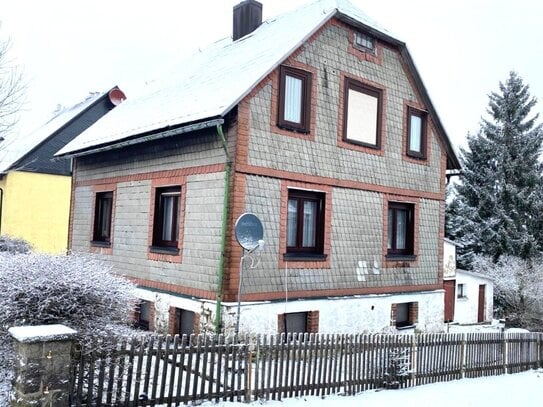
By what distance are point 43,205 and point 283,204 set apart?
15.9 meters

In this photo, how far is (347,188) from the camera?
531 inches

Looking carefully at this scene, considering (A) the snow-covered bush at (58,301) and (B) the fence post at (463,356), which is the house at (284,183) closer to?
(B) the fence post at (463,356)

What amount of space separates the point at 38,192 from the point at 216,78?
Result: 1404 cm

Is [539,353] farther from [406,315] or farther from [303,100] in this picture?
[303,100]

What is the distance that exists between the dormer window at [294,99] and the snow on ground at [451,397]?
6038 mm

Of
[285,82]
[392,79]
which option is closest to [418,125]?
[392,79]

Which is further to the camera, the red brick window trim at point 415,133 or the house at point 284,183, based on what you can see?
the red brick window trim at point 415,133

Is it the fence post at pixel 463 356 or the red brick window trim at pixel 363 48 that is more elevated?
the red brick window trim at pixel 363 48

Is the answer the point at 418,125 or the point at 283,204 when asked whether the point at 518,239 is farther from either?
the point at 283,204

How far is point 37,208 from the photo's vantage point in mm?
23844

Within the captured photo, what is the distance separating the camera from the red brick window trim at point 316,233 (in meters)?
12.0

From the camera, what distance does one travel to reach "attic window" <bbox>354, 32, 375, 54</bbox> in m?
13.9

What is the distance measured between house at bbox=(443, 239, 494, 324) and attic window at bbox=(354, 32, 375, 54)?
9926 mm

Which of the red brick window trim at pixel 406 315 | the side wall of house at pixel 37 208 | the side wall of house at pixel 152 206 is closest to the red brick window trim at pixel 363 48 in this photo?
the side wall of house at pixel 152 206
